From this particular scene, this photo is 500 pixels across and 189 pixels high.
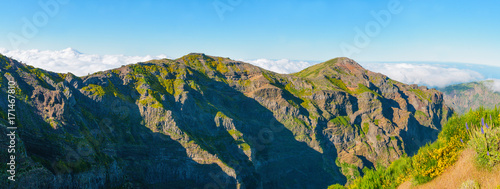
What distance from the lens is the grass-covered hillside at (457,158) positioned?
1049 inches

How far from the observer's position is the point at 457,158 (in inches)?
1321

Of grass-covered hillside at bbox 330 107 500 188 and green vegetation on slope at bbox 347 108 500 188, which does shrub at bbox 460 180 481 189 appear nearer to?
grass-covered hillside at bbox 330 107 500 188

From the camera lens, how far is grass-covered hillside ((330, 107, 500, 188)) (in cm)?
2664

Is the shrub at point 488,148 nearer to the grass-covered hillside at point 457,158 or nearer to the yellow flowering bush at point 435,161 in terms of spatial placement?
the grass-covered hillside at point 457,158

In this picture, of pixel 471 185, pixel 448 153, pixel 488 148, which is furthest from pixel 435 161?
pixel 471 185

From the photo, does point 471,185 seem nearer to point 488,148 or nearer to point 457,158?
point 488,148

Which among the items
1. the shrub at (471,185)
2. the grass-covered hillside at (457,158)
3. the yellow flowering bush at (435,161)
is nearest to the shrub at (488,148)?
the grass-covered hillside at (457,158)

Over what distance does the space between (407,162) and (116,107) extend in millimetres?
200706

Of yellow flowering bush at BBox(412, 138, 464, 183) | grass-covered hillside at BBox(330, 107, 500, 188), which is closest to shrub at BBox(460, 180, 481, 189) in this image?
grass-covered hillside at BBox(330, 107, 500, 188)

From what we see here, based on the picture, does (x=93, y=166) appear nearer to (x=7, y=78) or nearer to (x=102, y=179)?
(x=102, y=179)

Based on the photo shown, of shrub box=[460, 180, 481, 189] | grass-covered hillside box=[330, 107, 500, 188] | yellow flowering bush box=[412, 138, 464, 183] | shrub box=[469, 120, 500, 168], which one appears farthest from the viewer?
yellow flowering bush box=[412, 138, 464, 183]

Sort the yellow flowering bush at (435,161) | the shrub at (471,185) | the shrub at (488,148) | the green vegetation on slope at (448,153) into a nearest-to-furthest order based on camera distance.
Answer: the shrub at (471,185) < the shrub at (488,148) < the green vegetation on slope at (448,153) < the yellow flowering bush at (435,161)

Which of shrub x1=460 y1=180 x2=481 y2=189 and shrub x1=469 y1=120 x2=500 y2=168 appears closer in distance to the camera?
shrub x1=460 y1=180 x2=481 y2=189

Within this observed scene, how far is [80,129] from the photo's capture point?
14412 cm
